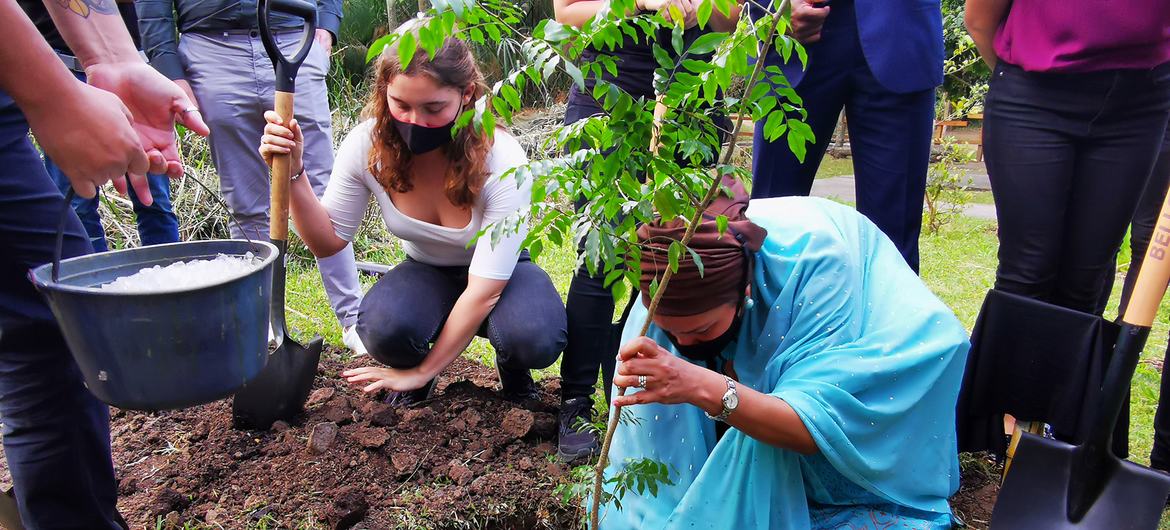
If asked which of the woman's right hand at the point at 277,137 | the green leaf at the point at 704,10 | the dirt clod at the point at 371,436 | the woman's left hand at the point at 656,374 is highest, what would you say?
the green leaf at the point at 704,10

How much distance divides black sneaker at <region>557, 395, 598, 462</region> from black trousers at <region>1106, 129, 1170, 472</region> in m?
1.61

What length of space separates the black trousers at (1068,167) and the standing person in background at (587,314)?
835mm

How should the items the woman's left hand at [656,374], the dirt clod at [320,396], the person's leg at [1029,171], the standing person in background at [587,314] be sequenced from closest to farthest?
the woman's left hand at [656,374] → the person's leg at [1029,171] → the standing person in background at [587,314] → the dirt clod at [320,396]

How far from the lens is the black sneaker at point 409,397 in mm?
2633

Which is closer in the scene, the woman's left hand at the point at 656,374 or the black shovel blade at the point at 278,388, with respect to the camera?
the woman's left hand at the point at 656,374

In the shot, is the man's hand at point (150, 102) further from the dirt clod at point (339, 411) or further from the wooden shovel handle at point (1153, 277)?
the wooden shovel handle at point (1153, 277)

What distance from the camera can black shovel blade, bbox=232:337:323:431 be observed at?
236 centimetres

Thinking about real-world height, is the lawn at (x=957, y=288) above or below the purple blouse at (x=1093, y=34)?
below

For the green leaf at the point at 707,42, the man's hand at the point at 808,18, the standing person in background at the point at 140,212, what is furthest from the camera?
the standing person in background at the point at 140,212

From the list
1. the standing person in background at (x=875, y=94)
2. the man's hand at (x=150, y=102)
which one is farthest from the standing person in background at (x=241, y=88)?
the standing person in background at (x=875, y=94)

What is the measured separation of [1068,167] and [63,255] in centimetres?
237

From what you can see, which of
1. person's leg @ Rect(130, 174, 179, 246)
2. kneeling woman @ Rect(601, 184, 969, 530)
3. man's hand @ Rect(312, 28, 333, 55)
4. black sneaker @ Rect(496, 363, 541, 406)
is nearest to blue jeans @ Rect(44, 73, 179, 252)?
person's leg @ Rect(130, 174, 179, 246)

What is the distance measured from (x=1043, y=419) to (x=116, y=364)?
7.15 feet

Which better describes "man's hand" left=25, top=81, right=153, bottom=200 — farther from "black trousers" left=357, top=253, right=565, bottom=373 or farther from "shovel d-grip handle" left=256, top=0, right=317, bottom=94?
"black trousers" left=357, top=253, right=565, bottom=373
